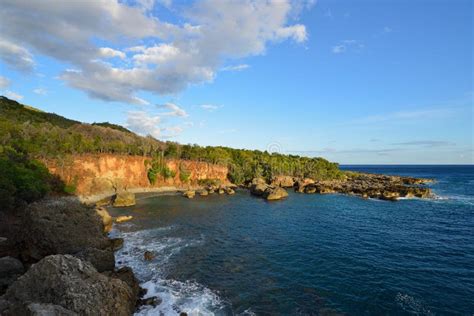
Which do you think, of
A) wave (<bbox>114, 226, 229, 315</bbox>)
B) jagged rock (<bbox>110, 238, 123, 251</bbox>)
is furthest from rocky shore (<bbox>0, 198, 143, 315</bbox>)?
wave (<bbox>114, 226, 229, 315</bbox>)

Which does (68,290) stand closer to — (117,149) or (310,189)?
(310,189)

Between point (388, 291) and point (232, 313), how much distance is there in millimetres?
12784

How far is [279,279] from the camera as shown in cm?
2427

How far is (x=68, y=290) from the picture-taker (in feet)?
50.5

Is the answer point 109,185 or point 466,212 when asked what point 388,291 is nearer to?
point 466,212

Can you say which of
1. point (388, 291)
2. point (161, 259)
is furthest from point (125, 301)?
point (388, 291)

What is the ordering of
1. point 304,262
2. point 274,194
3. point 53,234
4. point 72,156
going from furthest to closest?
point 72,156 < point 274,194 < point 304,262 < point 53,234

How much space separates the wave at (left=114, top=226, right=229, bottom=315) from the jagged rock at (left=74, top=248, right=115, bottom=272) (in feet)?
10.1

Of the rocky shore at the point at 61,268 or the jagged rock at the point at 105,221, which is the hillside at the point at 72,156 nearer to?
the rocky shore at the point at 61,268

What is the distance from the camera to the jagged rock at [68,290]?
49.1ft

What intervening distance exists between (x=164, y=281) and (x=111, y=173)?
6359 centimetres

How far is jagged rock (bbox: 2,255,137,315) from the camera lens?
14977mm

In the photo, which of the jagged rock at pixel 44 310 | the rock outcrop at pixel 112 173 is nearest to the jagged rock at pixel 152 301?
the jagged rock at pixel 44 310

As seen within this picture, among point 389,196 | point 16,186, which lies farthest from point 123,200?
point 389,196
